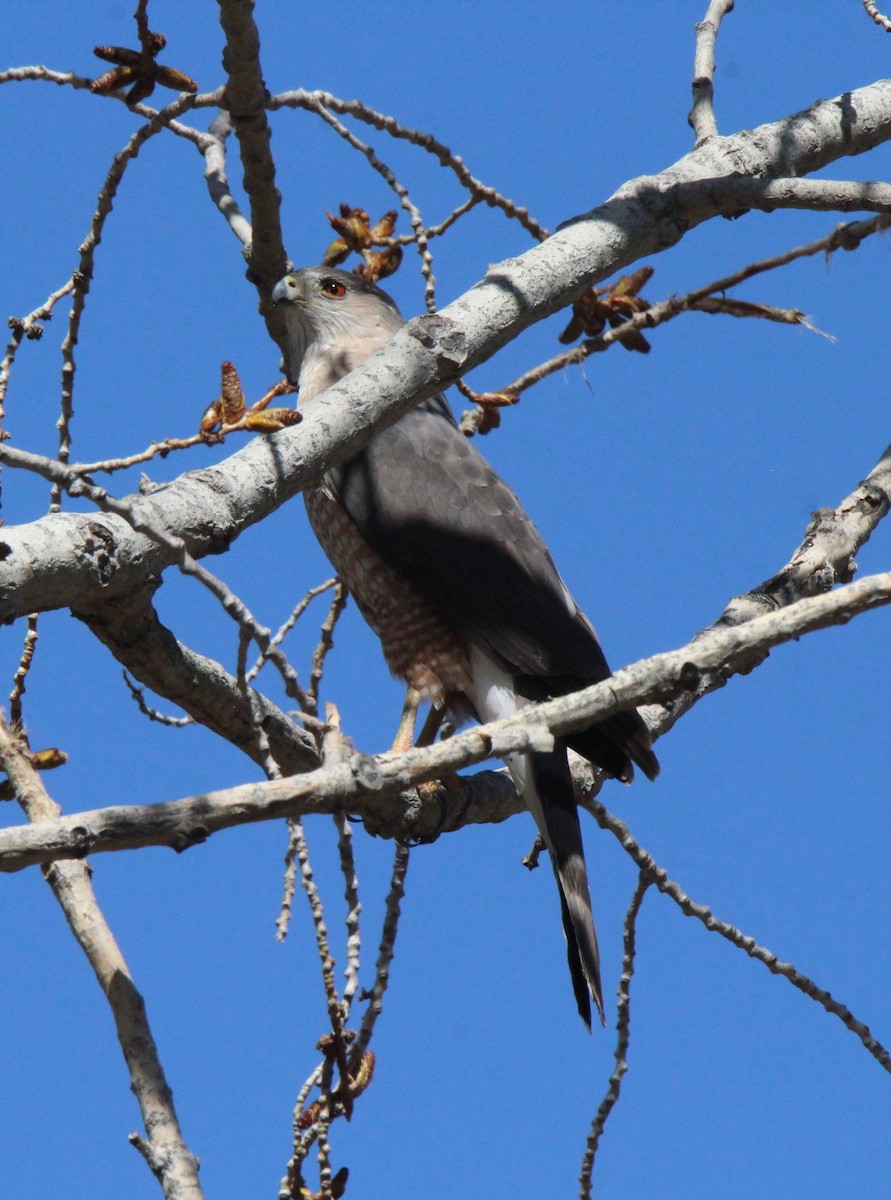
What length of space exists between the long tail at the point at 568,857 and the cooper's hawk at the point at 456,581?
21 mm

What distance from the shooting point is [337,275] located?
17.4 feet

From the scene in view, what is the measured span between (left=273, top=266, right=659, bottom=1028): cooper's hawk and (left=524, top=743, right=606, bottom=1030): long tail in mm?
21

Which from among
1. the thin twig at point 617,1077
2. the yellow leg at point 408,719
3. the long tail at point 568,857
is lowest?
the thin twig at point 617,1077

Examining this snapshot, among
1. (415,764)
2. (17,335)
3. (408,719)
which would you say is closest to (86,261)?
(17,335)

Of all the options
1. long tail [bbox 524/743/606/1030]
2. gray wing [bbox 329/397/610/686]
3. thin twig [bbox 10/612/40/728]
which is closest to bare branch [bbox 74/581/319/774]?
thin twig [bbox 10/612/40/728]

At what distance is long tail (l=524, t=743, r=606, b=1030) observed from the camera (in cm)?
361

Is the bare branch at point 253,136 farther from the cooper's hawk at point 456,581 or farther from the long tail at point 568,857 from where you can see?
the long tail at point 568,857

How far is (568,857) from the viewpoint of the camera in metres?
3.71

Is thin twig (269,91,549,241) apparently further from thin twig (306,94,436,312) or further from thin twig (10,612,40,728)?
thin twig (10,612,40,728)

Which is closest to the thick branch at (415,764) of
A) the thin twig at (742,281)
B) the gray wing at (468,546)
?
the thin twig at (742,281)

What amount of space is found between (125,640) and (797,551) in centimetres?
206

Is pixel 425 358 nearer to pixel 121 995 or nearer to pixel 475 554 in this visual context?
pixel 121 995

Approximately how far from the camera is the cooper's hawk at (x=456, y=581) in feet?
13.4

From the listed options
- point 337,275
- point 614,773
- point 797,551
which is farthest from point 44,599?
point 337,275
